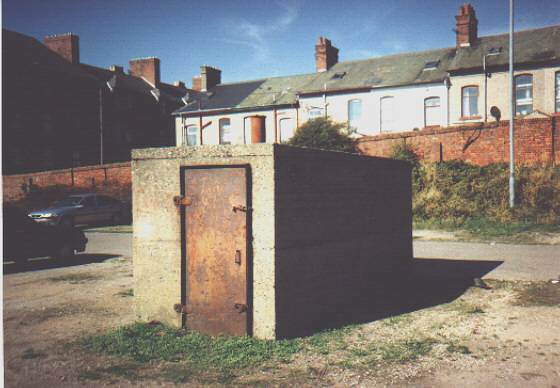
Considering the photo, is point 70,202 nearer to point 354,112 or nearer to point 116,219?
point 116,219

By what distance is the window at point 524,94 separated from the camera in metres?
26.9

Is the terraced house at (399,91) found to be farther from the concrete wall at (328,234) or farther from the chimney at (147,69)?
the concrete wall at (328,234)

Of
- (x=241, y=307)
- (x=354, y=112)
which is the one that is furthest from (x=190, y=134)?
(x=241, y=307)

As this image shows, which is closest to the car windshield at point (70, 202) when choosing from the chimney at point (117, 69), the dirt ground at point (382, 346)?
the dirt ground at point (382, 346)

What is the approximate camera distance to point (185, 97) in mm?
47750

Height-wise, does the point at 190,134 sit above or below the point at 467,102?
below

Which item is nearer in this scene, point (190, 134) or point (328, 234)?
point (328, 234)

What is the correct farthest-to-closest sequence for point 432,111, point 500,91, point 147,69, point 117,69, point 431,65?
1. point 147,69
2. point 117,69
3. point 431,65
4. point 432,111
5. point 500,91

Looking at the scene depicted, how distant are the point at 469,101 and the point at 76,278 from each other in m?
26.3

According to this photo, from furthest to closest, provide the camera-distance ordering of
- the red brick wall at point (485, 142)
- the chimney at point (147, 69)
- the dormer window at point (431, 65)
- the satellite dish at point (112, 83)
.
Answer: the chimney at point (147, 69), the satellite dish at point (112, 83), the dormer window at point (431, 65), the red brick wall at point (485, 142)

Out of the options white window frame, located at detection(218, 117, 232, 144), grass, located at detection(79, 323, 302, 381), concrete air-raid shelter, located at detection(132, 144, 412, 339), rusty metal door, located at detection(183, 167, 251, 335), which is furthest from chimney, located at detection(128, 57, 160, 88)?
grass, located at detection(79, 323, 302, 381)

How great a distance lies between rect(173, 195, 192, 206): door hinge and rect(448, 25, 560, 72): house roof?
88.4ft

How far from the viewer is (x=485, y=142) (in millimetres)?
20609

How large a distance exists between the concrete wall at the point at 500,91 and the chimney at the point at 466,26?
435 cm
